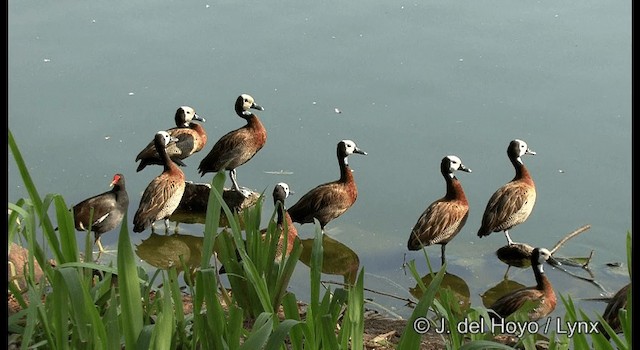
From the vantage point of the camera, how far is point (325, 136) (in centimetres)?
695

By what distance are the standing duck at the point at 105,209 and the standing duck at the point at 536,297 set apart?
6.67 feet

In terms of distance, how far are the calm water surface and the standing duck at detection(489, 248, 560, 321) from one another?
139 mm

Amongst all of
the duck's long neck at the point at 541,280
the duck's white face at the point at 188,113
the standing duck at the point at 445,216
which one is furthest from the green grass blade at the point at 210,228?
the duck's white face at the point at 188,113

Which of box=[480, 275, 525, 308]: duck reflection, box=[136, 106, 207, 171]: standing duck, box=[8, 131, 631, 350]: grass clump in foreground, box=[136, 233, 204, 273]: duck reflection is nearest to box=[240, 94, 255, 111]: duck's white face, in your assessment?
box=[136, 106, 207, 171]: standing duck

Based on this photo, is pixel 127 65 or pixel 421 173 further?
pixel 127 65

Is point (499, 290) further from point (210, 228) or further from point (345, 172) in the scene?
point (210, 228)

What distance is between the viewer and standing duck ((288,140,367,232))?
6.16 metres

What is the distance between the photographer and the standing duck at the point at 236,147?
6836 mm

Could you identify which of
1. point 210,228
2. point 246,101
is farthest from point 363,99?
point 210,228

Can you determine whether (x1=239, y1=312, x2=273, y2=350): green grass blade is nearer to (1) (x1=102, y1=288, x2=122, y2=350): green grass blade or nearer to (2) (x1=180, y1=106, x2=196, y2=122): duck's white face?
(1) (x1=102, y1=288, x2=122, y2=350): green grass blade
